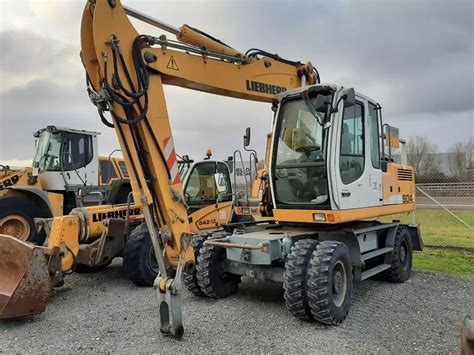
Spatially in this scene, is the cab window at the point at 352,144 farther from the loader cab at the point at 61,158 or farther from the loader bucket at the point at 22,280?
the loader cab at the point at 61,158

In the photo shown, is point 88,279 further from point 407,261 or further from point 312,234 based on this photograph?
point 407,261

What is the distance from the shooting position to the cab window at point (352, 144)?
17.3 ft

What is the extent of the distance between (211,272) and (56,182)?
5635 mm

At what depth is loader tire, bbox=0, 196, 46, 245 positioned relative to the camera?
7927 mm

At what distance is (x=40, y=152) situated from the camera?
32.2ft

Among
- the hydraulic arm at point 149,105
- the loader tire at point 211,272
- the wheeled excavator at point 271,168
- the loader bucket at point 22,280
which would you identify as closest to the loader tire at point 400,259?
the wheeled excavator at point 271,168

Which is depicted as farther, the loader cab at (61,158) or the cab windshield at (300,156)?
the loader cab at (61,158)

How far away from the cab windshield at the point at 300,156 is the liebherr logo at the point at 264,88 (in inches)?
13.2

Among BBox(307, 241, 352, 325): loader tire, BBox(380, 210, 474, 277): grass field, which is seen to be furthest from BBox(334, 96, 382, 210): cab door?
BBox(380, 210, 474, 277): grass field

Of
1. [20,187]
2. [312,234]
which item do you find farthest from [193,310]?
[20,187]

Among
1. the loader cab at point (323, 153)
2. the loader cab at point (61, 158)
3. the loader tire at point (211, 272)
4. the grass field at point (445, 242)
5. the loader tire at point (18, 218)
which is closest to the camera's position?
the loader cab at point (323, 153)

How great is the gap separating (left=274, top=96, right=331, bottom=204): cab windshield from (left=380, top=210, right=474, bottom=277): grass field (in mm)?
3645

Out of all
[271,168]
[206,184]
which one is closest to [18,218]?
[206,184]

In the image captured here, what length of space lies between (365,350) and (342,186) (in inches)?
76.1
